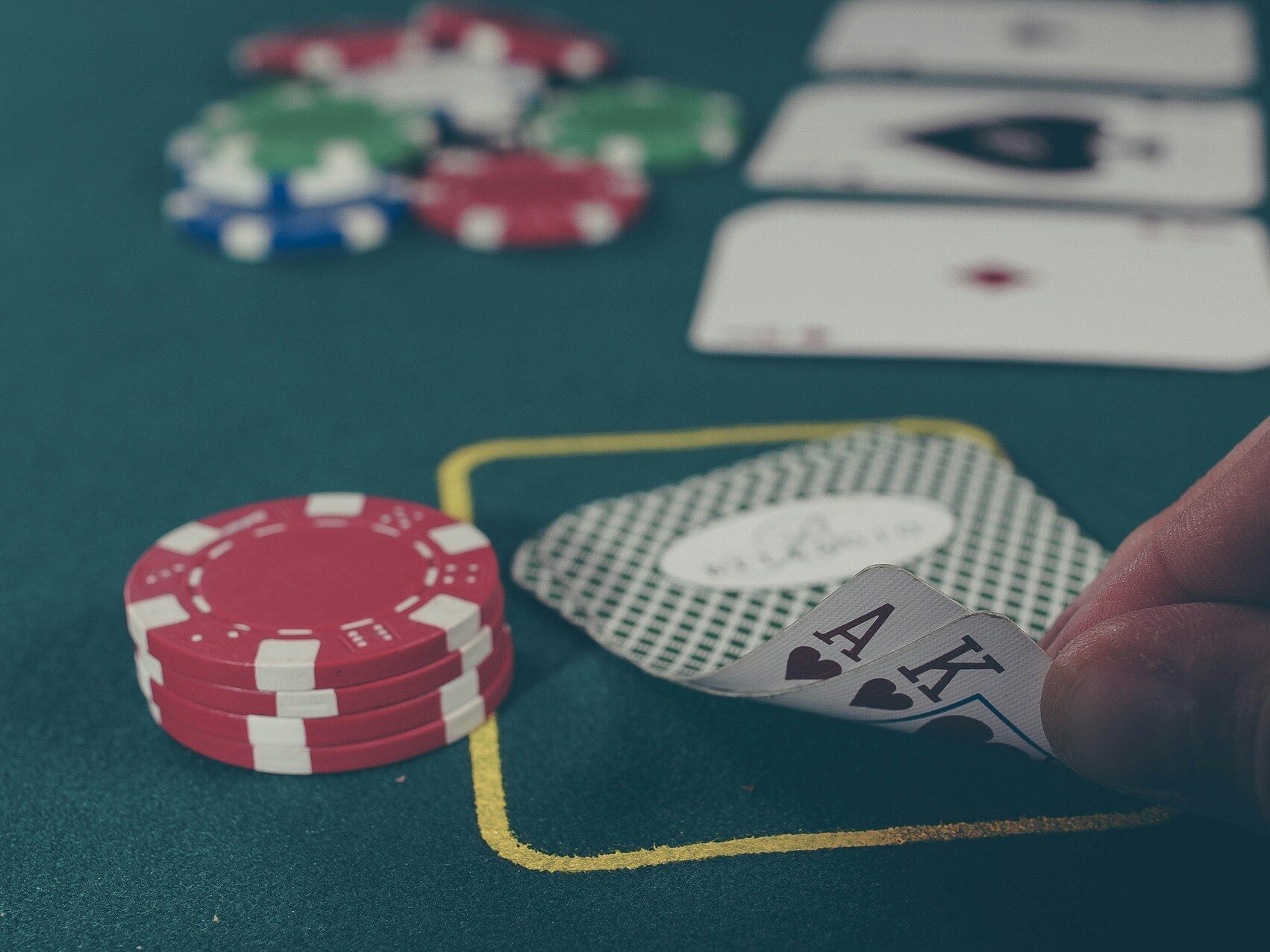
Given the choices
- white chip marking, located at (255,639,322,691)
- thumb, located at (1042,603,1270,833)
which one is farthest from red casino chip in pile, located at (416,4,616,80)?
thumb, located at (1042,603,1270,833)

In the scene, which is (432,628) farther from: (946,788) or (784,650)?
(946,788)

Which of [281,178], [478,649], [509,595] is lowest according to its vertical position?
[509,595]

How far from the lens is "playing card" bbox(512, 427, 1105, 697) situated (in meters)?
1.85

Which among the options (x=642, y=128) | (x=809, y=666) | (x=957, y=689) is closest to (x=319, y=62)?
(x=642, y=128)

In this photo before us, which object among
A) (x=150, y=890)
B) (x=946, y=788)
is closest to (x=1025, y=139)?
(x=946, y=788)

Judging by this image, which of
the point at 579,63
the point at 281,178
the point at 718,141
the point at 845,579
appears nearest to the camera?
the point at 845,579

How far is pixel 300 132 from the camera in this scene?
11.7ft

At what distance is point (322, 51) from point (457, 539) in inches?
118

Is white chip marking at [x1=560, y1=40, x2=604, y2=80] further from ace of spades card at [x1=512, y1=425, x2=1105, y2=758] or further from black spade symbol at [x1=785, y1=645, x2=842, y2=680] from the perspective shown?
black spade symbol at [x1=785, y1=645, x2=842, y2=680]

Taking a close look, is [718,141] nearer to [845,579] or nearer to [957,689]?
[845,579]

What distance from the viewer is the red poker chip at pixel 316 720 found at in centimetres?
159

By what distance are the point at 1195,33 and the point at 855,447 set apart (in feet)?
10.9

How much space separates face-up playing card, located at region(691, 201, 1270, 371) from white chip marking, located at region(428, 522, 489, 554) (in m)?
1.03

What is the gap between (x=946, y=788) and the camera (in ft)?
5.26
